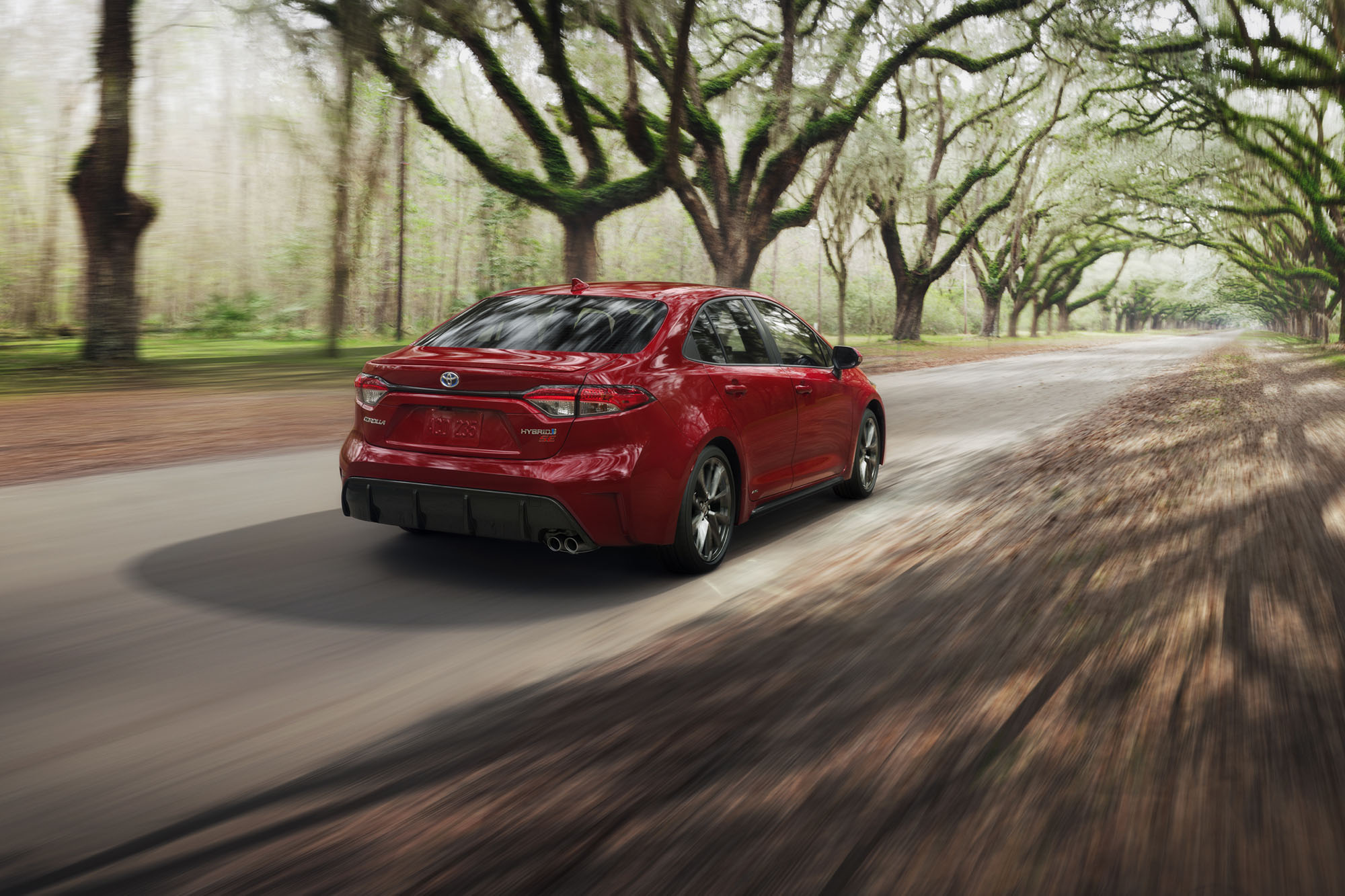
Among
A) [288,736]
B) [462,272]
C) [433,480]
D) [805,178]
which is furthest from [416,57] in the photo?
[462,272]

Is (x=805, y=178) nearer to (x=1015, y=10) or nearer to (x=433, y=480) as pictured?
(x=1015, y=10)

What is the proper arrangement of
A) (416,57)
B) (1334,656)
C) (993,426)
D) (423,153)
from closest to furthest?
(1334,656)
(993,426)
(416,57)
(423,153)

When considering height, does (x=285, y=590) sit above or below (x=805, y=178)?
below

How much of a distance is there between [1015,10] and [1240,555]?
74.2 feet

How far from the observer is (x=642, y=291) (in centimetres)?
614

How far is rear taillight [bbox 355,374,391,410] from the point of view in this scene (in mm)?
5570

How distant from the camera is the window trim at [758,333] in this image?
5.90 meters

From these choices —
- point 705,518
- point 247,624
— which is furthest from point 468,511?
point 705,518

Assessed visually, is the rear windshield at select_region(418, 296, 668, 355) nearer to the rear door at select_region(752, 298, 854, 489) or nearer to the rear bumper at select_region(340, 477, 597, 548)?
the rear bumper at select_region(340, 477, 597, 548)

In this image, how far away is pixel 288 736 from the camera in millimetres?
3582

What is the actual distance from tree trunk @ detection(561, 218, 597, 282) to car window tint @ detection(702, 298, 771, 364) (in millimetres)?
19314

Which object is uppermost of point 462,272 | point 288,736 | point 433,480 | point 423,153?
point 423,153

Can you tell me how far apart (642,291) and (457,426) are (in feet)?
4.73

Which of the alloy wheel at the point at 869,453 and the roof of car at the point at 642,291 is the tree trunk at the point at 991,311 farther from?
the roof of car at the point at 642,291
